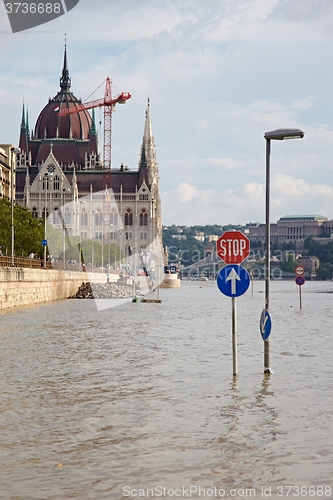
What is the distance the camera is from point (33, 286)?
58812 mm

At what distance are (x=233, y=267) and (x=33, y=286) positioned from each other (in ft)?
141

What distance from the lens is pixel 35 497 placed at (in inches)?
361

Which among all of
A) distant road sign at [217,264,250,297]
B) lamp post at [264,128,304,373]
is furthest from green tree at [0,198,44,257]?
distant road sign at [217,264,250,297]

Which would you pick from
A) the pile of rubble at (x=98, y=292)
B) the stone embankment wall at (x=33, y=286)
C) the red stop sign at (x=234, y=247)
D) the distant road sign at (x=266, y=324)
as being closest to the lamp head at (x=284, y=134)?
the red stop sign at (x=234, y=247)

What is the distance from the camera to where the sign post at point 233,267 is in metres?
16.9

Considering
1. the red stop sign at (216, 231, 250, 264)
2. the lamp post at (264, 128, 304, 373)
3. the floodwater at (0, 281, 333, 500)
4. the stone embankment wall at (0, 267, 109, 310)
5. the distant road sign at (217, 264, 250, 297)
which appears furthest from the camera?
the stone embankment wall at (0, 267, 109, 310)

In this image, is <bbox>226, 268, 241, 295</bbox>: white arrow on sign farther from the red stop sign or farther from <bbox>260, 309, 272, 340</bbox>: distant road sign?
<bbox>260, 309, 272, 340</bbox>: distant road sign

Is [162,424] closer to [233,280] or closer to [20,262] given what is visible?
[233,280]

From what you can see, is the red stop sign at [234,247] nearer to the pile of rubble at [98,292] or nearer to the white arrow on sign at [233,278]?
the white arrow on sign at [233,278]

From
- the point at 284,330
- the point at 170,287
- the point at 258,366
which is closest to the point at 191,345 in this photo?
the point at 258,366

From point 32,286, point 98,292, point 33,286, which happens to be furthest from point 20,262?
point 98,292

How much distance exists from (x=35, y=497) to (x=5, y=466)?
1.42m

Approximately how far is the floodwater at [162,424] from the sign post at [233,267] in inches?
74.0

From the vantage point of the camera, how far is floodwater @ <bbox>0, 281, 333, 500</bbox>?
32.0ft
